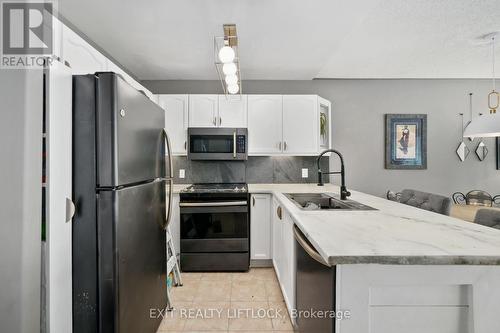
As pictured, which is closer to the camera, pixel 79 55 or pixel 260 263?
pixel 79 55

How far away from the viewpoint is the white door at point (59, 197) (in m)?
0.93

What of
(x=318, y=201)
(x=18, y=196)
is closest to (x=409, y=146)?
(x=318, y=201)

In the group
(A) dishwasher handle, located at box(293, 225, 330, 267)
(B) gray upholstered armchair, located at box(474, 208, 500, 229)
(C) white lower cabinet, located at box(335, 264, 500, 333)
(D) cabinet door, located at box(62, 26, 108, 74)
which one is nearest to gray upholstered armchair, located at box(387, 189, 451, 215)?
(B) gray upholstered armchair, located at box(474, 208, 500, 229)

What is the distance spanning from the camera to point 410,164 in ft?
11.0

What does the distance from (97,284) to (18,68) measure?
36.0 inches

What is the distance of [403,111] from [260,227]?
2562mm

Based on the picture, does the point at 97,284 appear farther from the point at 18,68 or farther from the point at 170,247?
the point at 170,247

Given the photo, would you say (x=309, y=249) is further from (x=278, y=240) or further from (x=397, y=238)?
(x=278, y=240)

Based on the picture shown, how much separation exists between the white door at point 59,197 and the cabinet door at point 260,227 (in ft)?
6.16

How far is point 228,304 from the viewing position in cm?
206

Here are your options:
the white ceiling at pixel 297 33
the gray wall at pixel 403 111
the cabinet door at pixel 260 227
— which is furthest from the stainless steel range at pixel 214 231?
the gray wall at pixel 403 111

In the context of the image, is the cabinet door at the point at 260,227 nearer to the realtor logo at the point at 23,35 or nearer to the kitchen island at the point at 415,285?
the kitchen island at the point at 415,285

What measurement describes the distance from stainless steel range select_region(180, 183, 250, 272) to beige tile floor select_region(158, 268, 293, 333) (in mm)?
133

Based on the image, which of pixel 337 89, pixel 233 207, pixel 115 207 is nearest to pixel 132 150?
pixel 115 207
